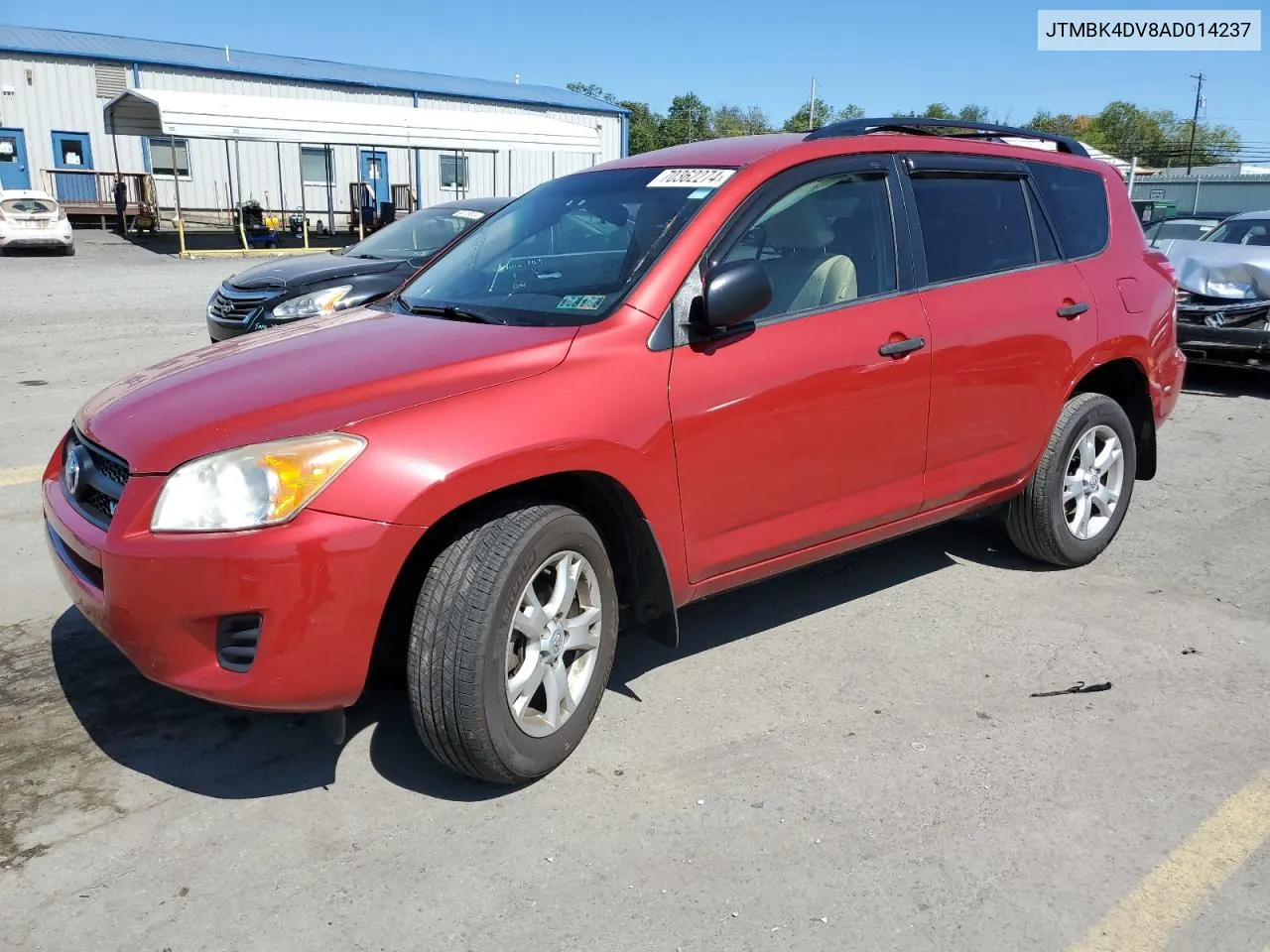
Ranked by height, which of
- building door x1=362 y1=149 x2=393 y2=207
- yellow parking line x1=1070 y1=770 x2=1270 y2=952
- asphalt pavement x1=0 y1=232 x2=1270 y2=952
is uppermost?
building door x1=362 y1=149 x2=393 y2=207

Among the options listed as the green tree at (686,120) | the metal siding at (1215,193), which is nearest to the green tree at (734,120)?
the green tree at (686,120)

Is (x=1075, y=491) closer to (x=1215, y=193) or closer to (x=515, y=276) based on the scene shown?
(x=515, y=276)

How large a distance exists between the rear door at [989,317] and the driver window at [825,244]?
18 centimetres

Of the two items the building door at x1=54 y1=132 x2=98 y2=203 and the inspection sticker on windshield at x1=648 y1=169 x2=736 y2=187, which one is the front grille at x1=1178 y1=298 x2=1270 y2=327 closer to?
the inspection sticker on windshield at x1=648 y1=169 x2=736 y2=187

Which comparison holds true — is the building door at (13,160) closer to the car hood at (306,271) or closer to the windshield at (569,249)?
the car hood at (306,271)

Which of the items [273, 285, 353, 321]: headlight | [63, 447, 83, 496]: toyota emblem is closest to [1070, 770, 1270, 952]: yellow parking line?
[63, 447, 83, 496]: toyota emblem

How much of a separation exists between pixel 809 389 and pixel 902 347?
0.50 m

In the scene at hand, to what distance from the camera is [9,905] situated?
8.50ft

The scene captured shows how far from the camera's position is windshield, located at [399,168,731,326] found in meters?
3.47

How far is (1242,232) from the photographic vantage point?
10711mm

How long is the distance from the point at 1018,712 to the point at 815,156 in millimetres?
2047

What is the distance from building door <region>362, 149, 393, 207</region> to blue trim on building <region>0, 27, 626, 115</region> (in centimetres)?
269

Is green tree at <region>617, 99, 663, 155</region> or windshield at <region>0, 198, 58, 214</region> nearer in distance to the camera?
windshield at <region>0, 198, 58, 214</region>

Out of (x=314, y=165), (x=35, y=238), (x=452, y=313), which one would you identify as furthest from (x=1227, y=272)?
(x=314, y=165)
